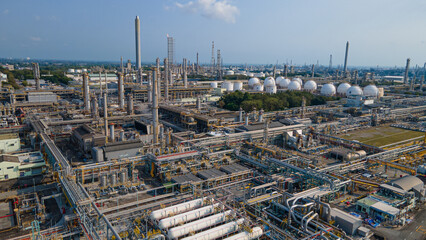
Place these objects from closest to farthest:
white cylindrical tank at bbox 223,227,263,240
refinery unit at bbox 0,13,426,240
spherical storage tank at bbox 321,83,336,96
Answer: white cylindrical tank at bbox 223,227,263,240 → refinery unit at bbox 0,13,426,240 → spherical storage tank at bbox 321,83,336,96

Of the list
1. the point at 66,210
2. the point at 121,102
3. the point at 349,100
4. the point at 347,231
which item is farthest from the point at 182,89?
the point at 347,231

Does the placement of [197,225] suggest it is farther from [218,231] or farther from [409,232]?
[409,232]

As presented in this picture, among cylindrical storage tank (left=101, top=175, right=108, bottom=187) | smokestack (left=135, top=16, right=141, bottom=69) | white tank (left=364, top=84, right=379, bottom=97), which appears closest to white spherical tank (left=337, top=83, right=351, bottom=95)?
white tank (left=364, top=84, right=379, bottom=97)

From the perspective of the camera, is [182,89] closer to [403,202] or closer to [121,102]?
[121,102]

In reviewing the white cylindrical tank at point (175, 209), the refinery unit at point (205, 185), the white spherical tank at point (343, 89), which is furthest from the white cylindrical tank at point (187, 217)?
the white spherical tank at point (343, 89)

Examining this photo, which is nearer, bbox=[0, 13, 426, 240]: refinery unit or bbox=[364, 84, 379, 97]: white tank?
bbox=[0, 13, 426, 240]: refinery unit

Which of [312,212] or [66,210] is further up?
[312,212]

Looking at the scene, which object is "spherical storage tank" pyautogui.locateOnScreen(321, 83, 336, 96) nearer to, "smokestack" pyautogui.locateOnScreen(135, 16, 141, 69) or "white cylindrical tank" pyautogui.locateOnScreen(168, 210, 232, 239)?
"smokestack" pyautogui.locateOnScreen(135, 16, 141, 69)
